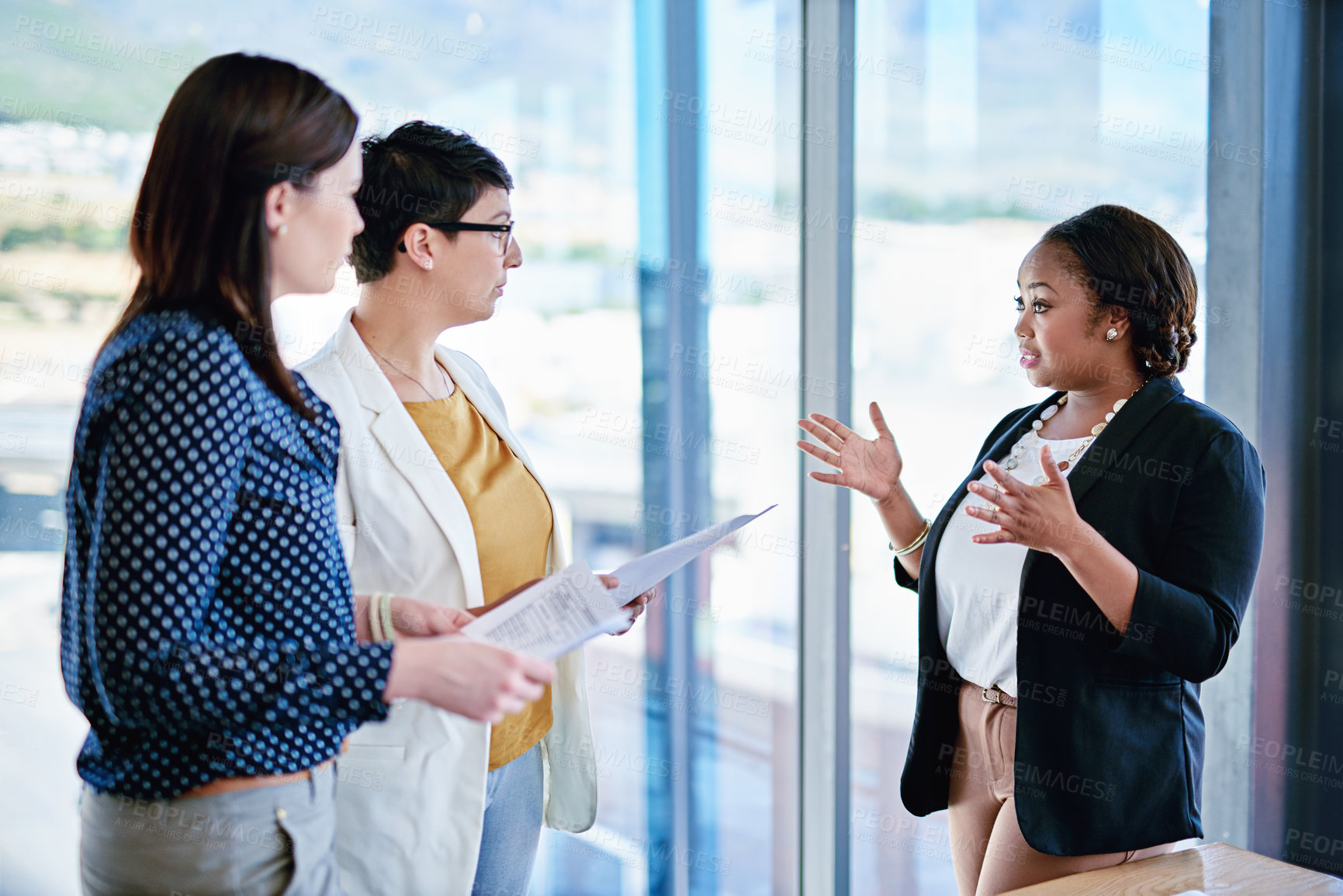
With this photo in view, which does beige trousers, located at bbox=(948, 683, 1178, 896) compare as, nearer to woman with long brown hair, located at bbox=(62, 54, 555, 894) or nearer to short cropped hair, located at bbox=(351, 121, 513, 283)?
woman with long brown hair, located at bbox=(62, 54, 555, 894)

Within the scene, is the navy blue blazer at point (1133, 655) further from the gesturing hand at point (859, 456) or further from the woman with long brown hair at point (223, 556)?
the woman with long brown hair at point (223, 556)

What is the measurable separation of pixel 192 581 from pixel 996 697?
1.39m

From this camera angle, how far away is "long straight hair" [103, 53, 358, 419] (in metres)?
1.12

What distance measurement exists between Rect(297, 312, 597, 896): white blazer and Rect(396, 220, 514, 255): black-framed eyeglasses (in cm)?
31

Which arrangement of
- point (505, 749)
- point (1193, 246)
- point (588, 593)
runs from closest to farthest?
point (588, 593) < point (505, 749) < point (1193, 246)

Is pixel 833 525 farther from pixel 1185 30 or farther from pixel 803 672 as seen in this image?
pixel 1185 30

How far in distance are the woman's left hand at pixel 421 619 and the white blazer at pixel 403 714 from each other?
0.13 metres

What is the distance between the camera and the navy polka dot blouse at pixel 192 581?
1.00 meters

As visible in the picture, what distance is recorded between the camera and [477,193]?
5.98 feet

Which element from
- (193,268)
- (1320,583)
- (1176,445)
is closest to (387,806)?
(193,268)

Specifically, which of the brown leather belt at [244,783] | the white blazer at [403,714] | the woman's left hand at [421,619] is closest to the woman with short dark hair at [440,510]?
the white blazer at [403,714]

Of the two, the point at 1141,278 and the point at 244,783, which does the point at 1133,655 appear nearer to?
the point at 1141,278

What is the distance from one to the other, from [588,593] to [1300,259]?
1.95 m

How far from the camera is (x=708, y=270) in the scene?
304 cm
